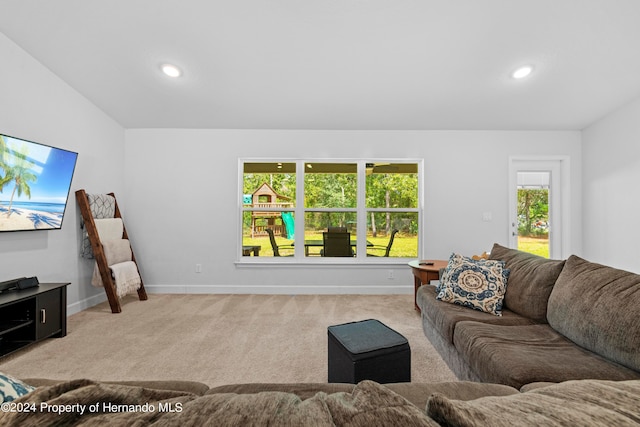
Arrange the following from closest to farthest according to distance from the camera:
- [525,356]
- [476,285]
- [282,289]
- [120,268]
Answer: [525,356], [476,285], [120,268], [282,289]

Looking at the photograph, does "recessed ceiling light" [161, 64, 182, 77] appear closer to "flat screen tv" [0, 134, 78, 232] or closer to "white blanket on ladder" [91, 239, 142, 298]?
"flat screen tv" [0, 134, 78, 232]

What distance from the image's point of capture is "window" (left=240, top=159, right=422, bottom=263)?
453cm

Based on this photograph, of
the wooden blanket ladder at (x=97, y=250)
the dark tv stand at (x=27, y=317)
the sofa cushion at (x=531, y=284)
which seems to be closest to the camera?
the sofa cushion at (x=531, y=284)

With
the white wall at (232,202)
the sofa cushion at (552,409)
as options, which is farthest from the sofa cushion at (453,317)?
the white wall at (232,202)

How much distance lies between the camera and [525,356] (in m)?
1.50

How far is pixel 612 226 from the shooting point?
3762 millimetres

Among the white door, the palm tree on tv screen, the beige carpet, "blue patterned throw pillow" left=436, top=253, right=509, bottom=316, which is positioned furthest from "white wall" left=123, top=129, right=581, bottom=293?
"blue patterned throw pillow" left=436, top=253, right=509, bottom=316

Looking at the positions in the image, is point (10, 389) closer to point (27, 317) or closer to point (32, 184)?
point (27, 317)

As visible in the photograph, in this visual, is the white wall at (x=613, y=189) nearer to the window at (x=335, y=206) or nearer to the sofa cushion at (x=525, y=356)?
the window at (x=335, y=206)

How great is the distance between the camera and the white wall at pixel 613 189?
3.46 metres

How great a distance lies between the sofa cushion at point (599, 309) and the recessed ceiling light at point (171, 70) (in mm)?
3834

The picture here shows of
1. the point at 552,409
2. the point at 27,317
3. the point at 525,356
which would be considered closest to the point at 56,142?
the point at 27,317

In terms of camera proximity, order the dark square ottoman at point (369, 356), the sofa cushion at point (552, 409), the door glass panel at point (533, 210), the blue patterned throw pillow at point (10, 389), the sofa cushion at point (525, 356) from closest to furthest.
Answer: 1. the sofa cushion at point (552, 409)
2. the blue patterned throw pillow at point (10, 389)
3. the sofa cushion at point (525, 356)
4. the dark square ottoman at point (369, 356)
5. the door glass panel at point (533, 210)

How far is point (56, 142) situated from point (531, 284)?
15.2 feet
